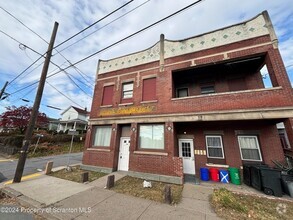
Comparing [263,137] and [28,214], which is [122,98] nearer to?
[28,214]

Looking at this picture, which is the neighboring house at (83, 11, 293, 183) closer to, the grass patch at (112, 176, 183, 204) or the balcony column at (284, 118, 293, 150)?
the balcony column at (284, 118, 293, 150)

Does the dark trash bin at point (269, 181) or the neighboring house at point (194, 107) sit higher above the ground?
the neighboring house at point (194, 107)

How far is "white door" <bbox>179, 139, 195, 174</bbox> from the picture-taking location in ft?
30.0

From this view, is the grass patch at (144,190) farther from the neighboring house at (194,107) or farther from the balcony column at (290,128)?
the balcony column at (290,128)

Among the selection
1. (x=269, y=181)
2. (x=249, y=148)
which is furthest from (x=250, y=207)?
(x=249, y=148)

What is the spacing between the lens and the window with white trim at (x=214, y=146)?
8693 mm

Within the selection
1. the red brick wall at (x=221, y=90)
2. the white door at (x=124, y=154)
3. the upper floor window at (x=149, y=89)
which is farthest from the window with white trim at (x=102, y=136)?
the upper floor window at (x=149, y=89)

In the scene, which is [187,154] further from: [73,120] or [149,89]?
[73,120]

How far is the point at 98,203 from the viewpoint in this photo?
519cm

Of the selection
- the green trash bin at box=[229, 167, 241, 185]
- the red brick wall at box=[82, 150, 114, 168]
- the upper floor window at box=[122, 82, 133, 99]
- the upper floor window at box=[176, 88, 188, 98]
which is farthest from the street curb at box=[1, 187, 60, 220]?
the upper floor window at box=[176, 88, 188, 98]

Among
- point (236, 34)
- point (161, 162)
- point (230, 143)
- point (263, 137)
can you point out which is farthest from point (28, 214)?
point (236, 34)

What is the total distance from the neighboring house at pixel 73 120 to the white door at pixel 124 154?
86.5 ft

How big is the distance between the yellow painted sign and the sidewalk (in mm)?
5060

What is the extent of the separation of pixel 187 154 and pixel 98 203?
21.4 ft
